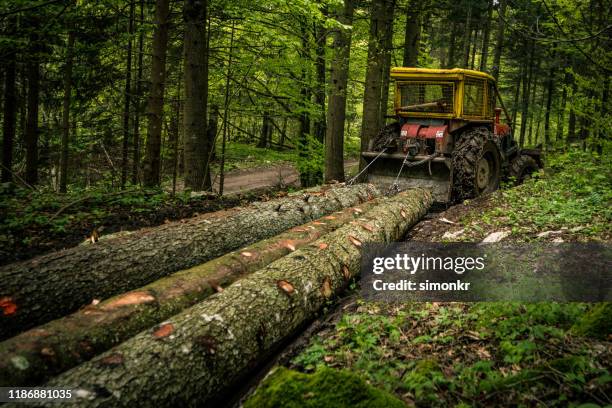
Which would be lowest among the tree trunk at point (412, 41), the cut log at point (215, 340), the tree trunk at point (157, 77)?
the cut log at point (215, 340)

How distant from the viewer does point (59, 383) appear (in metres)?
2.42

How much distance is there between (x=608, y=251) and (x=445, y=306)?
1969 mm

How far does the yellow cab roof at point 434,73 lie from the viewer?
27.7 ft

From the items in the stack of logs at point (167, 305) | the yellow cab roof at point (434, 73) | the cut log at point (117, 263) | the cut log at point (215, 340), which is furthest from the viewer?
the yellow cab roof at point (434, 73)

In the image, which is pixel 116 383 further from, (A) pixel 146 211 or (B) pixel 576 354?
(A) pixel 146 211

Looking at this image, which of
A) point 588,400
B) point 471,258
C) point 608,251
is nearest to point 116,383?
point 588,400

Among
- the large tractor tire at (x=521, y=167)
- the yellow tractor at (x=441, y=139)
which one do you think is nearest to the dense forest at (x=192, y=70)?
the large tractor tire at (x=521, y=167)

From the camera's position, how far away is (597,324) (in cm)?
288

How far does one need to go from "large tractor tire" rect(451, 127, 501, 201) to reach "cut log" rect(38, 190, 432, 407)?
444cm

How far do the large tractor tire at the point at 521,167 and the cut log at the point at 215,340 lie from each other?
7142mm

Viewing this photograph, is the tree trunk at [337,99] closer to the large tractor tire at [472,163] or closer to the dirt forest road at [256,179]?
the large tractor tire at [472,163]

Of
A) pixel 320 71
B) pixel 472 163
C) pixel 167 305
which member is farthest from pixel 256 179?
pixel 167 305

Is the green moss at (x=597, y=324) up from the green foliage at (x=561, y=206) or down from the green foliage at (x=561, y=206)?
down

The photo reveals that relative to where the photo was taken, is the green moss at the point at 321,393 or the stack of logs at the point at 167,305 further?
the stack of logs at the point at 167,305
